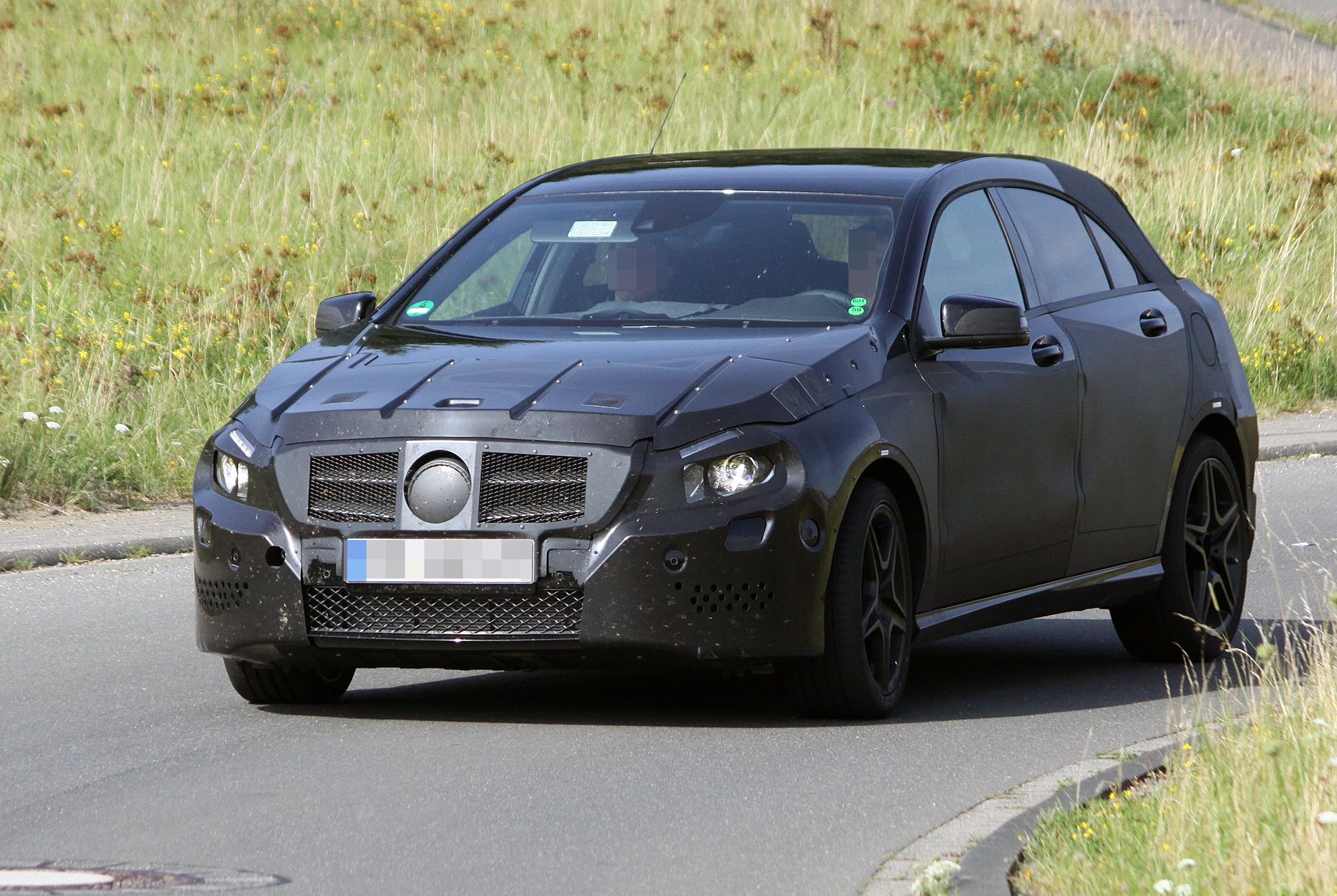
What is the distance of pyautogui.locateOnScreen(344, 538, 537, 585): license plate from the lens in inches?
254

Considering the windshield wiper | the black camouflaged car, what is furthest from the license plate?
the windshield wiper

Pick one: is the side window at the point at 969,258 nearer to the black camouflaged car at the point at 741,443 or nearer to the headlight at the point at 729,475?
the black camouflaged car at the point at 741,443

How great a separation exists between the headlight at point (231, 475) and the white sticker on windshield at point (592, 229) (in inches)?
63.2

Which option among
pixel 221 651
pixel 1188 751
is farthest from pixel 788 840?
pixel 221 651

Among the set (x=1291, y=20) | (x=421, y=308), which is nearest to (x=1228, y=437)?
(x=421, y=308)

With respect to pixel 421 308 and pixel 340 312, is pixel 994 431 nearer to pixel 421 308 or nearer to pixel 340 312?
pixel 421 308

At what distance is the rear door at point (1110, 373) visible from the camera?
8.14 metres

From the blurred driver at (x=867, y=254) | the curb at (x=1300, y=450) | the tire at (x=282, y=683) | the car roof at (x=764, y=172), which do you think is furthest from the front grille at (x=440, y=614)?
the curb at (x=1300, y=450)

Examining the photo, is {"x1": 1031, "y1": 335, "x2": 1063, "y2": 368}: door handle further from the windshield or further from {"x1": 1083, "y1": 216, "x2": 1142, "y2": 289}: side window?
{"x1": 1083, "y1": 216, "x2": 1142, "y2": 289}: side window

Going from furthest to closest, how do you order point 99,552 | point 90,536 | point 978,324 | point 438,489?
point 90,536 < point 99,552 < point 978,324 < point 438,489

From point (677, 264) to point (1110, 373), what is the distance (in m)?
1.70

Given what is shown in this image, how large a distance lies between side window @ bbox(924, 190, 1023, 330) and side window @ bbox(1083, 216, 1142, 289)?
32.0 inches

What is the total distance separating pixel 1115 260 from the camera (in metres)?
8.88

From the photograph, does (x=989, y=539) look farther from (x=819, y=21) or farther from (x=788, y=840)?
(x=819, y=21)
